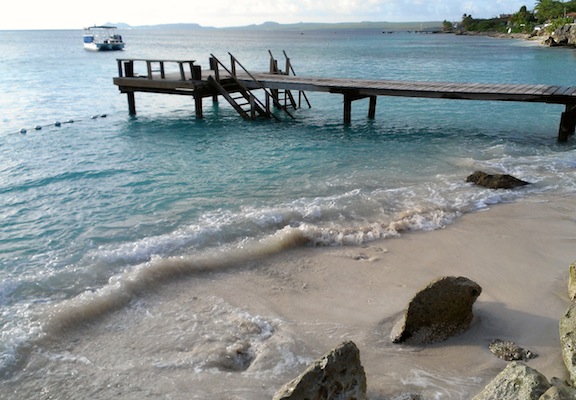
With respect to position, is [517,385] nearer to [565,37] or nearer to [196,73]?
[196,73]

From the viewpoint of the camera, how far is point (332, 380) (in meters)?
4.60

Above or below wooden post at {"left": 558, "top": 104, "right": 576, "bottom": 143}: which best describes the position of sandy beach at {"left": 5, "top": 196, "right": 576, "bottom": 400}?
below

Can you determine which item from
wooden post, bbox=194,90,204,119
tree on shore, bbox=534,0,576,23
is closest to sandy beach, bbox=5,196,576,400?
wooden post, bbox=194,90,204,119

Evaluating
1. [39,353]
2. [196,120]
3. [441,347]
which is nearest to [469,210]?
[441,347]

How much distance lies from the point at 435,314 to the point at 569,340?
1388 mm

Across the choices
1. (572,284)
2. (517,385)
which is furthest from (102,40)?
(517,385)

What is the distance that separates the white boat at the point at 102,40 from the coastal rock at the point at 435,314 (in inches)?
3685

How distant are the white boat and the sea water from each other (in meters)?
71.7

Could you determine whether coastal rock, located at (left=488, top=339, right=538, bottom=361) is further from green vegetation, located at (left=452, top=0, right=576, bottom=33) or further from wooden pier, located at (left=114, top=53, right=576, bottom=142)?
green vegetation, located at (left=452, top=0, right=576, bottom=33)

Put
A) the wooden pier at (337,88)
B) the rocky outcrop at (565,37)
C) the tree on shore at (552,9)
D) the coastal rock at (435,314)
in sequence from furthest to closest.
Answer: the tree on shore at (552,9)
the rocky outcrop at (565,37)
the wooden pier at (337,88)
the coastal rock at (435,314)

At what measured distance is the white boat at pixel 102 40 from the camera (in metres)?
89.9

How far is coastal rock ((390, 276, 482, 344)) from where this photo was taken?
6070 millimetres

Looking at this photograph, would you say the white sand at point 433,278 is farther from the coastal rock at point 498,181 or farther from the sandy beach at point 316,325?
the coastal rock at point 498,181

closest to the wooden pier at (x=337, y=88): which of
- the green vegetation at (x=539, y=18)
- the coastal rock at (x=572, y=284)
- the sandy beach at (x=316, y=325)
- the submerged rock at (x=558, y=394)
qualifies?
the sandy beach at (x=316, y=325)
